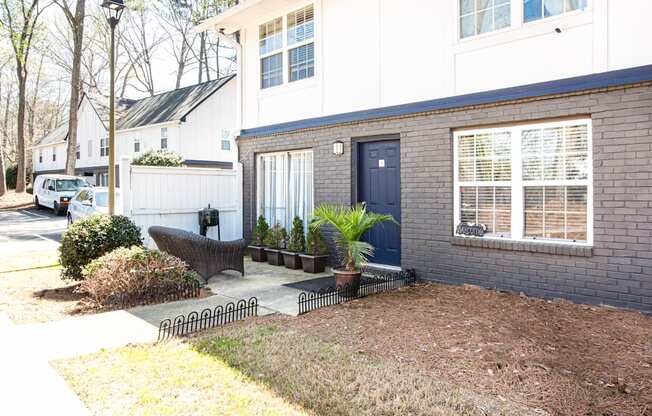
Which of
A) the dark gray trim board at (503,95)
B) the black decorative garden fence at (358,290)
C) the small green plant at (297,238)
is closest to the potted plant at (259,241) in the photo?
the small green plant at (297,238)

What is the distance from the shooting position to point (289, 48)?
10.3 m

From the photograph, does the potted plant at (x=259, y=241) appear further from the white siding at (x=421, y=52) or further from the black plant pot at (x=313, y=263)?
the white siding at (x=421, y=52)

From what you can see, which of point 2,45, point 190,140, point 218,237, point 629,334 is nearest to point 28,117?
point 2,45

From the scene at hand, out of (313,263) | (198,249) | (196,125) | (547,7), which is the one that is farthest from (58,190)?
(547,7)

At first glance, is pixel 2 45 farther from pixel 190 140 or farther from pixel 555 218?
pixel 555 218

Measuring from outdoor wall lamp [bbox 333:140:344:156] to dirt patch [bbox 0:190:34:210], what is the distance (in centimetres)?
2421

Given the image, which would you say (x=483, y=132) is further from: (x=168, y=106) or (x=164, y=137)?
(x=168, y=106)

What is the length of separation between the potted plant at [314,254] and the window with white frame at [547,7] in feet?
16.2

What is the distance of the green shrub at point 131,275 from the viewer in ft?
21.5

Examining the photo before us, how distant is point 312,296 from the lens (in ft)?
21.4

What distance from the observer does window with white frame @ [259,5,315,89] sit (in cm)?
993

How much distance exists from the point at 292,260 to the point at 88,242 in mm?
3624

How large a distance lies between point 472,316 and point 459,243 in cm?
180

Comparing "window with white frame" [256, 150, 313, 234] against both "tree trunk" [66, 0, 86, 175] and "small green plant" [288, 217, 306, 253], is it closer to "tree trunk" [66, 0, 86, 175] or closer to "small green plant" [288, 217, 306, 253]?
"small green plant" [288, 217, 306, 253]
